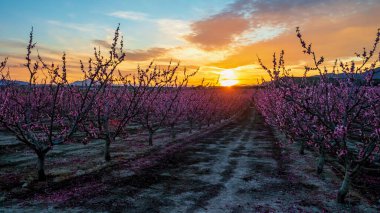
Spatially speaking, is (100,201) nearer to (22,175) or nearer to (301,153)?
(22,175)

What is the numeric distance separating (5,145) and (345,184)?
82.3ft

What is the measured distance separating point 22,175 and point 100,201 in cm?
630

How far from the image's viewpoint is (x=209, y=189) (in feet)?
48.8

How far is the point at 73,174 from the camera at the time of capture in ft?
56.1

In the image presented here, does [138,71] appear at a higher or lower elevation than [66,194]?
higher

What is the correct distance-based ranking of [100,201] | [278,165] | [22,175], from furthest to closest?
[278,165] < [22,175] < [100,201]

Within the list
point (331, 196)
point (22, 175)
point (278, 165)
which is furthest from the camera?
point (278, 165)

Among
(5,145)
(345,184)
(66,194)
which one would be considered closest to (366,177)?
(345,184)

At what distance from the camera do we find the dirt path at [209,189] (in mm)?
12516

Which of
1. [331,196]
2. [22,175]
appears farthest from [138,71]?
[331,196]

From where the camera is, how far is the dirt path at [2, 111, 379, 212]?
12.5m

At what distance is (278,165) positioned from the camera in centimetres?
2059

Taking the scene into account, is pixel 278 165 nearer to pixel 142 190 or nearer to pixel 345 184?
pixel 345 184

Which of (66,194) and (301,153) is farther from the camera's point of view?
(301,153)
